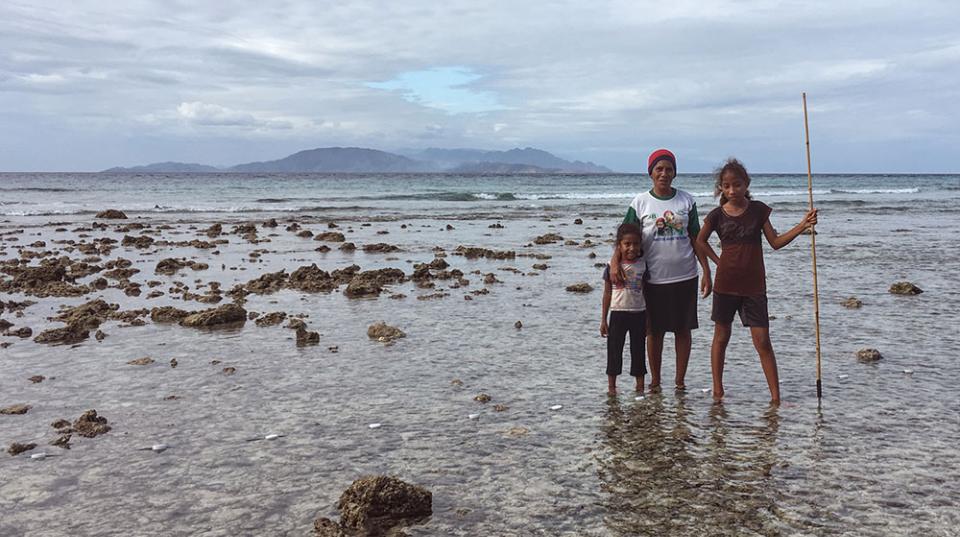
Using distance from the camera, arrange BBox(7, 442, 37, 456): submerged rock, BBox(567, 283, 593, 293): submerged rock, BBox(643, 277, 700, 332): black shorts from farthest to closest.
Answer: BBox(567, 283, 593, 293): submerged rock
BBox(643, 277, 700, 332): black shorts
BBox(7, 442, 37, 456): submerged rock

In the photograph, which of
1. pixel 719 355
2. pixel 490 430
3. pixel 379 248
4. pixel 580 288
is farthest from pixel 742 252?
pixel 379 248

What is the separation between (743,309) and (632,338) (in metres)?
1.07

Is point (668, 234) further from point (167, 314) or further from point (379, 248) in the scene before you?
point (379, 248)

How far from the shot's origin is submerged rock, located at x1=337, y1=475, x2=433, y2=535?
Answer: 452 centimetres

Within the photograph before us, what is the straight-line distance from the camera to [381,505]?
4605mm

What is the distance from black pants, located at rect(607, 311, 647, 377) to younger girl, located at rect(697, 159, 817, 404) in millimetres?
733

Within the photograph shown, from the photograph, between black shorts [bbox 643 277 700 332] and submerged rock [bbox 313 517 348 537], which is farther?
black shorts [bbox 643 277 700 332]

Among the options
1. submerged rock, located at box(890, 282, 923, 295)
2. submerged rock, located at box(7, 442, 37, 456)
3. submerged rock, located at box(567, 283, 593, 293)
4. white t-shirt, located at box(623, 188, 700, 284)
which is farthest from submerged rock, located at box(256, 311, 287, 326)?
submerged rock, located at box(890, 282, 923, 295)

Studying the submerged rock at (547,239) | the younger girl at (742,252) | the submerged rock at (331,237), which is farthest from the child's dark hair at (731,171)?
the submerged rock at (331,237)

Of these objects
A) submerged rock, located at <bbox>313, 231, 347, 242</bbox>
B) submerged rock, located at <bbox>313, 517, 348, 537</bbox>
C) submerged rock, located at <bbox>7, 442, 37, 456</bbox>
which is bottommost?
submerged rock, located at <bbox>313, 517, 348, 537</bbox>

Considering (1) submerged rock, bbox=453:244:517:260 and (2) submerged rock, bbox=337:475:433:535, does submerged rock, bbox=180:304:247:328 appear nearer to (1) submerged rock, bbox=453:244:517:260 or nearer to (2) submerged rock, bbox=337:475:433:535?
(2) submerged rock, bbox=337:475:433:535

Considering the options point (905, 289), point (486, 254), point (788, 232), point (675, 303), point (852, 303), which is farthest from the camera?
point (486, 254)

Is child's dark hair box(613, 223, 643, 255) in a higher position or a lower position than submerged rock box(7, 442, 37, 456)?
higher

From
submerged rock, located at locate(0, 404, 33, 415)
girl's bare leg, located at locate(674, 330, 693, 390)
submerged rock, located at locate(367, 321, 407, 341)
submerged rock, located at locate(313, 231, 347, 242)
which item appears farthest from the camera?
submerged rock, located at locate(313, 231, 347, 242)
